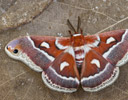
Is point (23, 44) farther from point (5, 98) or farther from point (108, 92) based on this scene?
point (108, 92)

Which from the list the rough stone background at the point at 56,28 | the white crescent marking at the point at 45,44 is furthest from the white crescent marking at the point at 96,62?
the white crescent marking at the point at 45,44

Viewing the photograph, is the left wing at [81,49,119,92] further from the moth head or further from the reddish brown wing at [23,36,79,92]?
the moth head

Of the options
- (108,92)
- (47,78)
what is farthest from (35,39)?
(108,92)

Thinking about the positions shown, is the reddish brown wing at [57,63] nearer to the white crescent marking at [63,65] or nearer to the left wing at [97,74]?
the white crescent marking at [63,65]

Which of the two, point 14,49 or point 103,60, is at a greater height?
point 14,49

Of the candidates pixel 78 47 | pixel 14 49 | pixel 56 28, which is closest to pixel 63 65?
pixel 78 47

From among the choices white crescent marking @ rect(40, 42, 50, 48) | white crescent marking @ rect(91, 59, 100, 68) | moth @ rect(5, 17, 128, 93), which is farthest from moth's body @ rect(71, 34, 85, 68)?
white crescent marking @ rect(40, 42, 50, 48)

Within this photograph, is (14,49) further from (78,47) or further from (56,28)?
(78,47)
